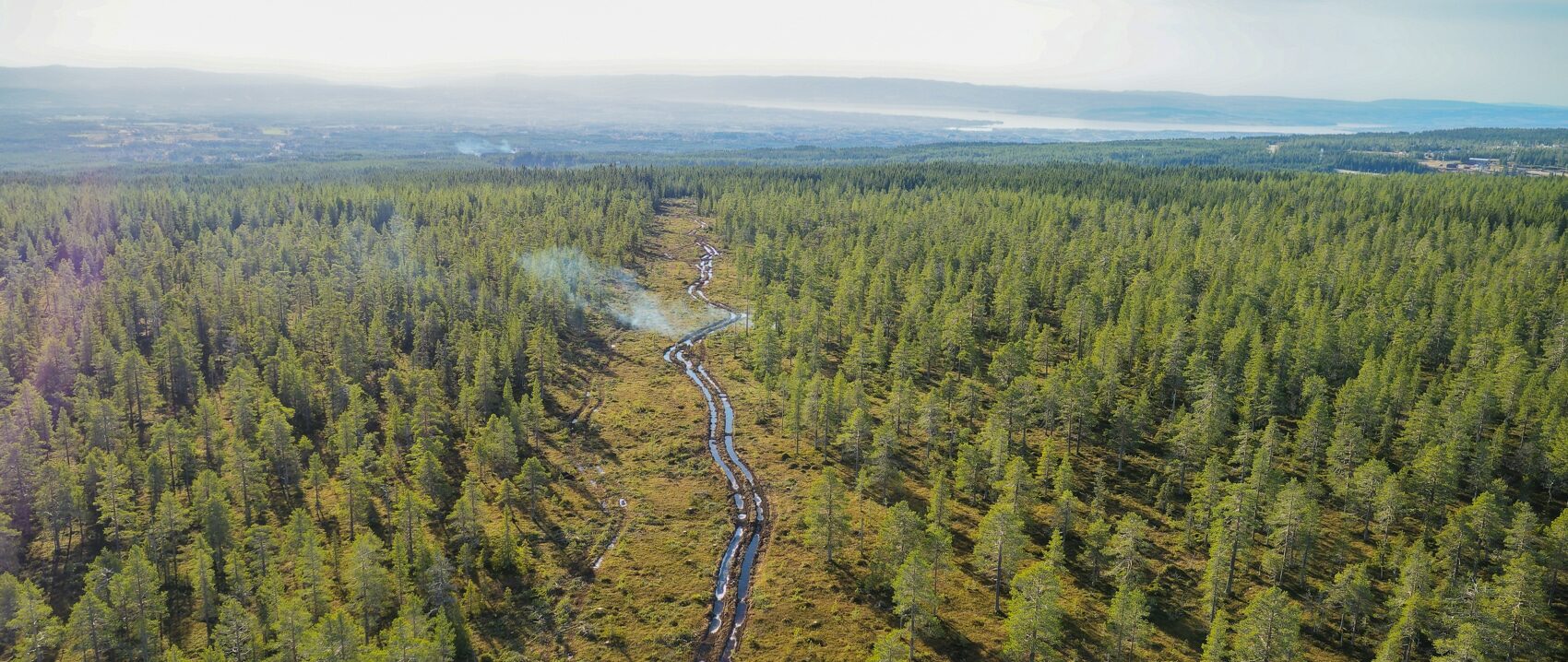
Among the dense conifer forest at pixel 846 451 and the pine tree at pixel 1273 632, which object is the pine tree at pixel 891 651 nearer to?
the dense conifer forest at pixel 846 451

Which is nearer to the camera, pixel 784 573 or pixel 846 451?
pixel 784 573

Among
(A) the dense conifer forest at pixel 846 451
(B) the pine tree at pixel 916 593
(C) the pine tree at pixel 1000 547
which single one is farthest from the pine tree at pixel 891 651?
(C) the pine tree at pixel 1000 547

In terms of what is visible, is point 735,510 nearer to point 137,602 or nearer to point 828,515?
point 828,515

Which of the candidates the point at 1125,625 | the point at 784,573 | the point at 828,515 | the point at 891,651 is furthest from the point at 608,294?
the point at 1125,625

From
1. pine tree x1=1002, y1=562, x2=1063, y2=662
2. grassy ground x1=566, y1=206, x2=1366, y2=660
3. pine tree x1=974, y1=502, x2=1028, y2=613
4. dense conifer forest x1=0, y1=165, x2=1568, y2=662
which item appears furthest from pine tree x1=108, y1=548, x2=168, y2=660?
pine tree x1=974, y1=502, x2=1028, y2=613

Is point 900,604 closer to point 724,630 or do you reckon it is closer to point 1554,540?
point 724,630

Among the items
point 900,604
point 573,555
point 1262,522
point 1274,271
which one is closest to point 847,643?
point 900,604

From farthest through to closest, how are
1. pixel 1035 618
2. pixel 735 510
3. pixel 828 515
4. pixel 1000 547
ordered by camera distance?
pixel 735 510 < pixel 828 515 < pixel 1000 547 < pixel 1035 618
